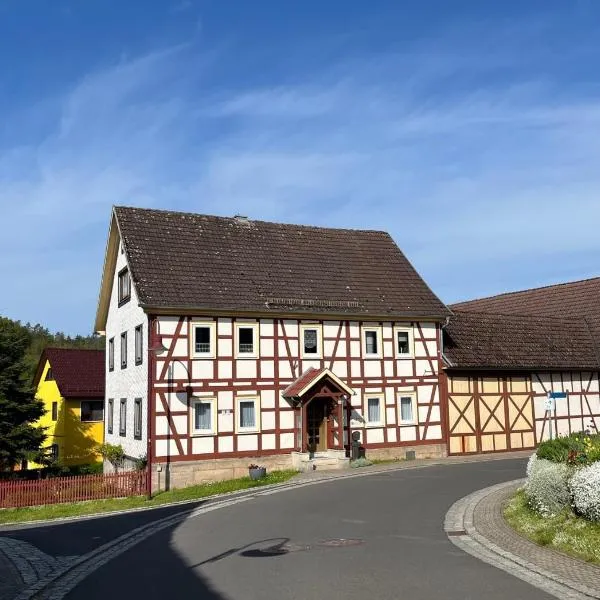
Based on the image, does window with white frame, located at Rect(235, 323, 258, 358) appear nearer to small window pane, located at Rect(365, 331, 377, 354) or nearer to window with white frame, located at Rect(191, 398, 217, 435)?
window with white frame, located at Rect(191, 398, 217, 435)

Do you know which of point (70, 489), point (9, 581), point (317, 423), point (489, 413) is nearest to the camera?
point (9, 581)

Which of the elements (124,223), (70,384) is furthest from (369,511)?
(70,384)

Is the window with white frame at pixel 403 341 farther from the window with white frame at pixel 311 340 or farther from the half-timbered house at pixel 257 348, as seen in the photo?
the window with white frame at pixel 311 340

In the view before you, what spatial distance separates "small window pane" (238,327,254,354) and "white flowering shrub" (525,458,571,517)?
1474 centimetres

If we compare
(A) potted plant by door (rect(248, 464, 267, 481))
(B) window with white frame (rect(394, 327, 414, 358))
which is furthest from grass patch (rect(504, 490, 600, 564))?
(B) window with white frame (rect(394, 327, 414, 358))

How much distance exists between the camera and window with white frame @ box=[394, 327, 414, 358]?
3144 centimetres

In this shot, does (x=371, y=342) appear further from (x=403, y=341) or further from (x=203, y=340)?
(x=203, y=340)

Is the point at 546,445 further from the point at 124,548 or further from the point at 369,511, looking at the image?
the point at 124,548

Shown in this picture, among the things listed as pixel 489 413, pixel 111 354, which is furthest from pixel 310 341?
pixel 111 354

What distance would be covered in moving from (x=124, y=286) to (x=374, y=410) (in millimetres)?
11853

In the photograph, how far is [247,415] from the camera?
1106 inches

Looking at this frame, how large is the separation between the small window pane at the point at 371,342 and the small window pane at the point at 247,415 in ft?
18.9

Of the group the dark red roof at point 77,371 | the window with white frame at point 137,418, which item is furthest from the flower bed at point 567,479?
the dark red roof at point 77,371

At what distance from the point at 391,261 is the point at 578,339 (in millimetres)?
10970
